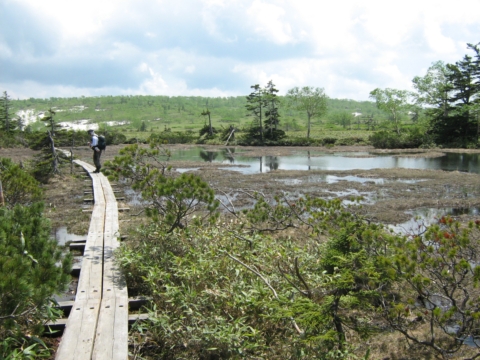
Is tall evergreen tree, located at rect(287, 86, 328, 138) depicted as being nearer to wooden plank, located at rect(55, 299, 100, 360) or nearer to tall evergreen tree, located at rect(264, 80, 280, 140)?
tall evergreen tree, located at rect(264, 80, 280, 140)

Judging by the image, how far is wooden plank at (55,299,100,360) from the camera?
396 centimetres

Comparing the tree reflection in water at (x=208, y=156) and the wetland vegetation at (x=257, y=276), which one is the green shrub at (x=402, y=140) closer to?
the tree reflection in water at (x=208, y=156)

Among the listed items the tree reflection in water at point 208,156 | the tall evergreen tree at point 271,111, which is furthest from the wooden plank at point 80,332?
the tall evergreen tree at point 271,111

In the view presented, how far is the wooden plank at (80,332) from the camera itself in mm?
3959

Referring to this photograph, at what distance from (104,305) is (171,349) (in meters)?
1.05

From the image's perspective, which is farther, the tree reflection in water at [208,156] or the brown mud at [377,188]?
the tree reflection in water at [208,156]

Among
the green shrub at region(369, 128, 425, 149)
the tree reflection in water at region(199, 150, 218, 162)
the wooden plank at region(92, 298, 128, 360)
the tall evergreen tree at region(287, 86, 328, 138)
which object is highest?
Result: the tall evergreen tree at region(287, 86, 328, 138)

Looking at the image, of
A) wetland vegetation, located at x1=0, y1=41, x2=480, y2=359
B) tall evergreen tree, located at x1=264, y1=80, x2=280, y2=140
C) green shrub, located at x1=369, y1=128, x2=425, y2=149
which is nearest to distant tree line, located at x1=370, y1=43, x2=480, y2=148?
green shrub, located at x1=369, y1=128, x2=425, y2=149

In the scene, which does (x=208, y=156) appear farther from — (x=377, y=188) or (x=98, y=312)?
(x=98, y=312)

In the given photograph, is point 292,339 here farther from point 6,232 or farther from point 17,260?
point 6,232

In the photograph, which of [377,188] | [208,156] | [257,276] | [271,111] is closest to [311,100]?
[271,111]

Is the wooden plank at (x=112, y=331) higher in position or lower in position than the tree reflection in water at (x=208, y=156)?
higher

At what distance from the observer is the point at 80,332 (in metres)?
4.32

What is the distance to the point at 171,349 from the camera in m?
4.52
